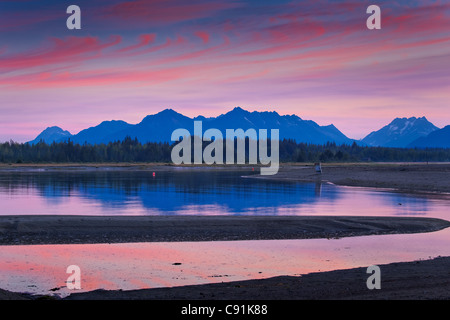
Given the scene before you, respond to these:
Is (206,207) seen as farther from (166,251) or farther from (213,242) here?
(166,251)

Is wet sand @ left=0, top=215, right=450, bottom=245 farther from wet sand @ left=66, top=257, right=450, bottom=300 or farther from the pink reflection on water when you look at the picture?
wet sand @ left=66, top=257, right=450, bottom=300

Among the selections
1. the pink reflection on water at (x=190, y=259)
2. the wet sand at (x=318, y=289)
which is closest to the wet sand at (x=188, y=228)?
the pink reflection on water at (x=190, y=259)

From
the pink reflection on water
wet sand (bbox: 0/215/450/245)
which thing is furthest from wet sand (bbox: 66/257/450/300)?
wet sand (bbox: 0/215/450/245)

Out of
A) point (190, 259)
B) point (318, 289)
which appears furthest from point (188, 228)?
point (318, 289)

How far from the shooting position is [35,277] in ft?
57.6

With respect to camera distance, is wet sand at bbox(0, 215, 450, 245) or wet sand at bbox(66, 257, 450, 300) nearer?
wet sand at bbox(66, 257, 450, 300)

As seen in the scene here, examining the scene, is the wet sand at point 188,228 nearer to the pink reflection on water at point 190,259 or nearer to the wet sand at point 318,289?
the pink reflection on water at point 190,259

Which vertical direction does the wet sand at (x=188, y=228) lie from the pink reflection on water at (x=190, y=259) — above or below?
above

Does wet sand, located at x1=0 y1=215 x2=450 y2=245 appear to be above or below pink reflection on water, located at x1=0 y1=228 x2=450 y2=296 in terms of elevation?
above

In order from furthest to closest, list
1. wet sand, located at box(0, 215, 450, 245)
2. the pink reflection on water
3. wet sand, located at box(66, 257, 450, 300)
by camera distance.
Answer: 1. wet sand, located at box(0, 215, 450, 245)
2. the pink reflection on water
3. wet sand, located at box(66, 257, 450, 300)

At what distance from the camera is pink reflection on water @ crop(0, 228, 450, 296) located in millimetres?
17234

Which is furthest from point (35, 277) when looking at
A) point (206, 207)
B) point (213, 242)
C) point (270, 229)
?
point (206, 207)

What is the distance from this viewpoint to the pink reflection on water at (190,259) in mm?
17234
